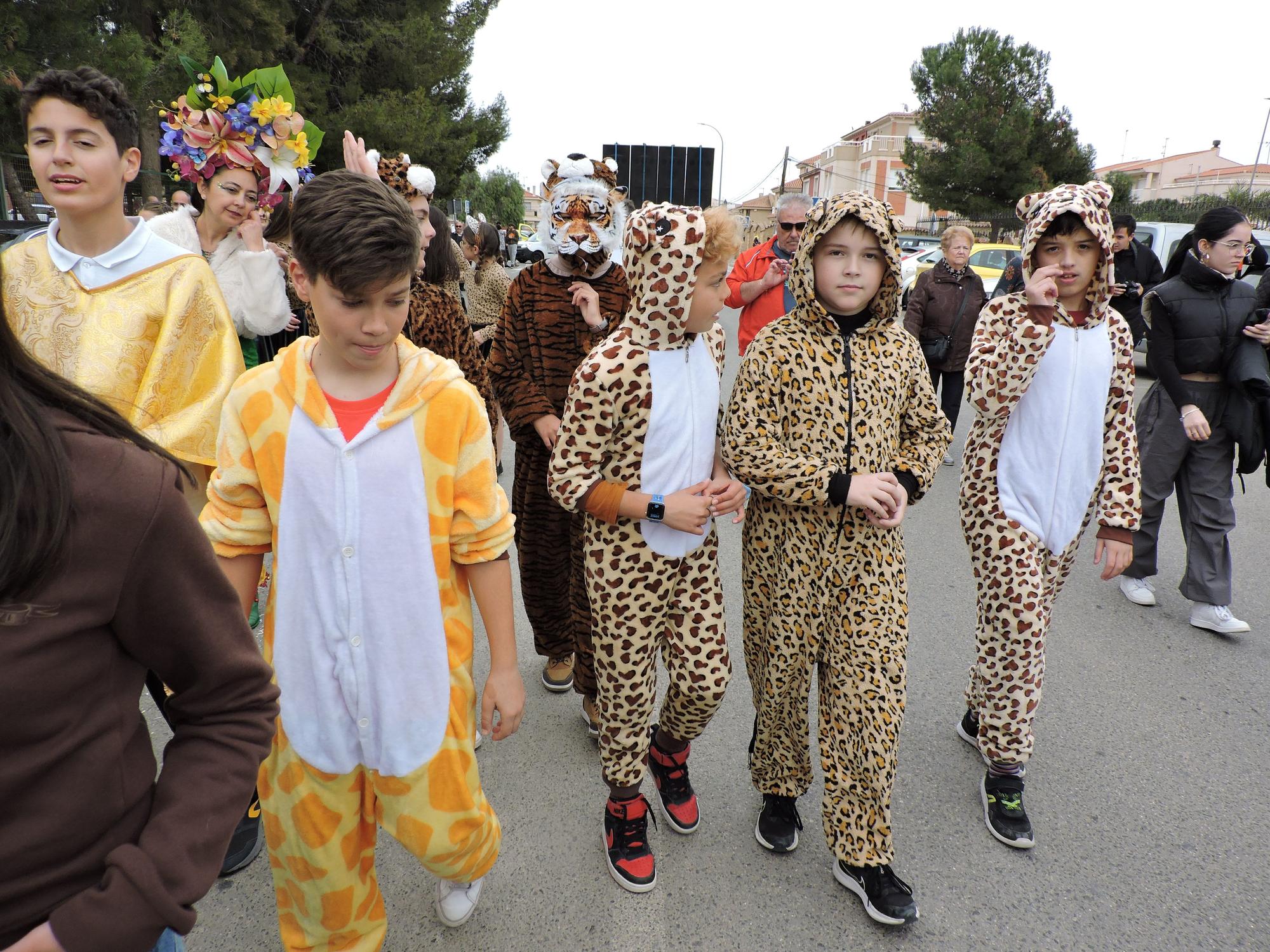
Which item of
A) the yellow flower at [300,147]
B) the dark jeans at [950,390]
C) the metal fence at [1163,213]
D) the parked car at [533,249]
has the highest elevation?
the metal fence at [1163,213]

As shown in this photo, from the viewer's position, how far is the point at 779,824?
8.36ft

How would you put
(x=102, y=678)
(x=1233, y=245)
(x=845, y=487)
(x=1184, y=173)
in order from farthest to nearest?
(x=1184, y=173) < (x=1233, y=245) < (x=845, y=487) < (x=102, y=678)

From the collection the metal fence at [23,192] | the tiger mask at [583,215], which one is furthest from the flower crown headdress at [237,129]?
the metal fence at [23,192]

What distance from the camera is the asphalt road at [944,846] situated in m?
2.24

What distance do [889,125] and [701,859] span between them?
255 feet

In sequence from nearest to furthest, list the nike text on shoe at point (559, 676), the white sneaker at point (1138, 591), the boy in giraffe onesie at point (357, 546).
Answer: the boy in giraffe onesie at point (357, 546) → the nike text on shoe at point (559, 676) → the white sneaker at point (1138, 591)

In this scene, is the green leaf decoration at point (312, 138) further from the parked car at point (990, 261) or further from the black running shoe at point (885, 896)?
the parked car at point (990, 261)

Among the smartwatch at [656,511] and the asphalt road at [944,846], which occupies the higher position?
the smartwatch at [656,511]

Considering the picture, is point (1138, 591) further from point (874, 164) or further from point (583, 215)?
point (874, 164)

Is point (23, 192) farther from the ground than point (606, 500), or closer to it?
farther from the ground

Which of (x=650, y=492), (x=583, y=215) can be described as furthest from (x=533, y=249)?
(x=650, y=492)

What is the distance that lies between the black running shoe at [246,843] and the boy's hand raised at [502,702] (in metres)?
1.11

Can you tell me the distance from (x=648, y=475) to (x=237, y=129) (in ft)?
7.07

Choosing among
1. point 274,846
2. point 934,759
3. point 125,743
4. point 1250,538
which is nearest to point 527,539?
point 274,846
